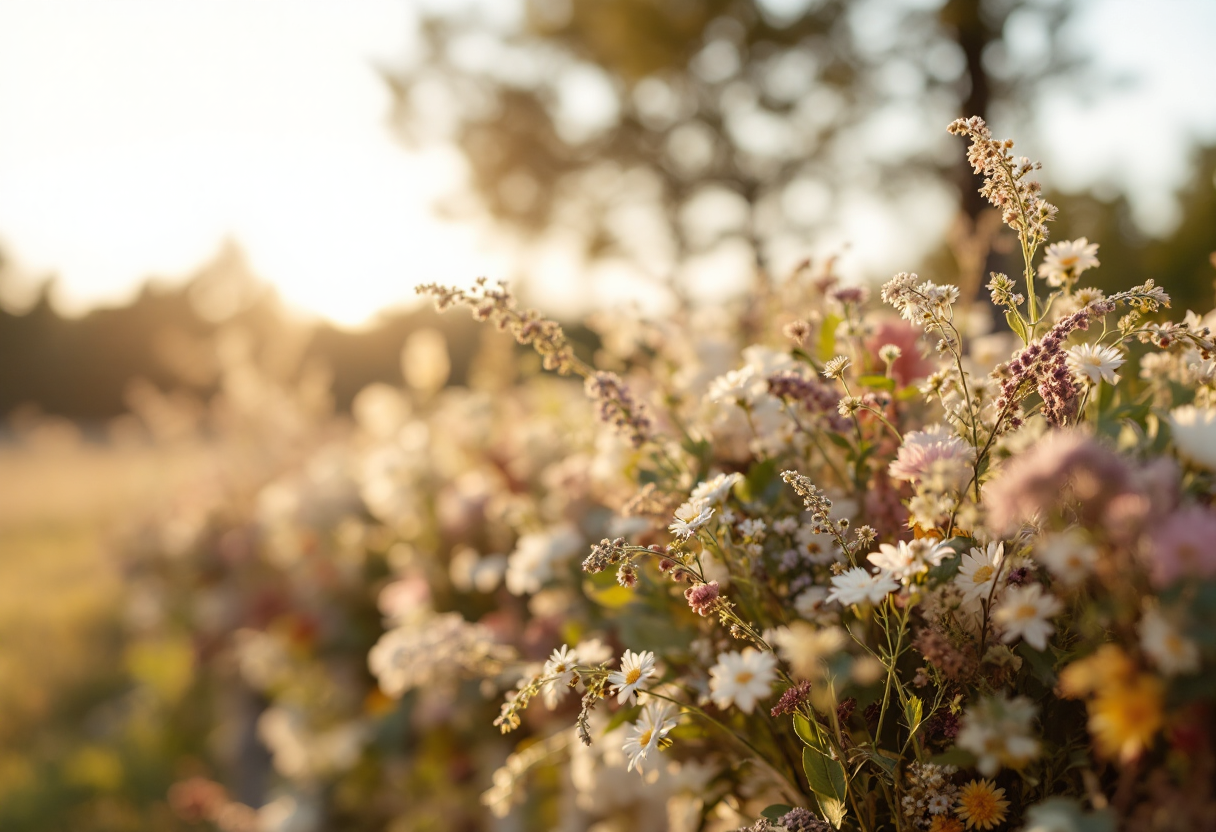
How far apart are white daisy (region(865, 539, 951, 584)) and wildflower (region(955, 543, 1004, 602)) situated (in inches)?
2.0

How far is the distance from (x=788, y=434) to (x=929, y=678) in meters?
0.31

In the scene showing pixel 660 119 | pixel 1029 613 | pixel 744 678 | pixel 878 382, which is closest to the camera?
pixel 1029 613

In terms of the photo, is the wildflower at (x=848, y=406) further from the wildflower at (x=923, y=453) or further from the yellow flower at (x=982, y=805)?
the yellow flower at (x=982, y=805)

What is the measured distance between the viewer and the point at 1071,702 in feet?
1.90

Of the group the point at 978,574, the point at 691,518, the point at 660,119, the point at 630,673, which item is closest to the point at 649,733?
the point at 630,673

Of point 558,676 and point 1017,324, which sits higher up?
point 1017,324

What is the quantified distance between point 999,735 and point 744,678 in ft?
0.57

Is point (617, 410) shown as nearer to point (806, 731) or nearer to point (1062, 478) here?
point (806, 731)

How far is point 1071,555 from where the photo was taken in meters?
0.42

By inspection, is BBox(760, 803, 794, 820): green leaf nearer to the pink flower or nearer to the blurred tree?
the pink flower

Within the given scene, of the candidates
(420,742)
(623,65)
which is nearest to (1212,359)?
(420,742)

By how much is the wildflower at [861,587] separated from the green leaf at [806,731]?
121 mm

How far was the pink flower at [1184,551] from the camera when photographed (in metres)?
0.38

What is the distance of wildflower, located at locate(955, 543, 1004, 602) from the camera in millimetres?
562
